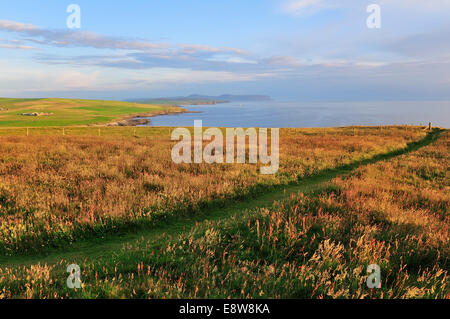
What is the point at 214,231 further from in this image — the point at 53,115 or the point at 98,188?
the point at 53,115

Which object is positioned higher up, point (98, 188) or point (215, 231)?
point (98, 188)

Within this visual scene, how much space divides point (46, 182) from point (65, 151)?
7.21 meters

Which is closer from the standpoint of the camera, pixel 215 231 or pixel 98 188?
pixel 215 231

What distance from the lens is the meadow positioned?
3873 millimetres

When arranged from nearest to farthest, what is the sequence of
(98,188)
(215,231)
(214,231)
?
(215,231)
(214,231)
(98,188)

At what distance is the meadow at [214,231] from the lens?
152 inches

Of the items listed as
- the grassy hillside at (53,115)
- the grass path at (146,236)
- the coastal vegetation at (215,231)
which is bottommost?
the grass path at (146,236)

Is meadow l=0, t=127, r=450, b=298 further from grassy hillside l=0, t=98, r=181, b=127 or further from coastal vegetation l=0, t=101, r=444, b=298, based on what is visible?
grassy hillside l=0, t=98, r=181, b=127

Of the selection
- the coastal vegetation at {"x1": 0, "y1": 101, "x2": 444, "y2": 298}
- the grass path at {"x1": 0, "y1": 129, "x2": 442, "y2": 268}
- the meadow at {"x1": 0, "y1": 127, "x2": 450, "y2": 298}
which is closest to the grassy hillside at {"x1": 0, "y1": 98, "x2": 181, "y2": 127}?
the meadow at {"x1": 0, "y1": 127, "x2": 450, "y2": 298}

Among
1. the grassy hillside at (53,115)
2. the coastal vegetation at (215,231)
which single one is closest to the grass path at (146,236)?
the coastal vegetation at (215,231)

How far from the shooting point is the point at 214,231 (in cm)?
603

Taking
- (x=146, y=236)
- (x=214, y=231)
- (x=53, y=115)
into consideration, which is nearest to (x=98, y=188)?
(x=146, y=236)

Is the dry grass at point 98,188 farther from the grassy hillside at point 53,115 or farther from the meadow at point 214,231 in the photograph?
the grassy hillside at point 53,115
